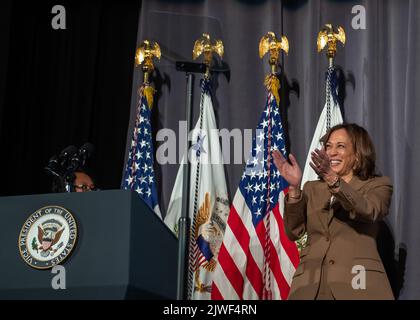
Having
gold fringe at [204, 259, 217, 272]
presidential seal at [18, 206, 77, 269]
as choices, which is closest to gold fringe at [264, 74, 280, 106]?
gold fringe at [204, 259, 217, 272]

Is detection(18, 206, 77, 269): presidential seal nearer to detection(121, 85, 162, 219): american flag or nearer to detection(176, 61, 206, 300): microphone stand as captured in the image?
detection(176, 61, 206, 300): microphone stand

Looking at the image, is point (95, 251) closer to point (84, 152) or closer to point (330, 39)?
point (84, 152)

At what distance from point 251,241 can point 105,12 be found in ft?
7.26

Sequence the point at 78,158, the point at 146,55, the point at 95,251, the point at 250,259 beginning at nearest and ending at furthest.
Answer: the point at 95,251, the point at 78,158, the point at 250,259, the point at 146,55

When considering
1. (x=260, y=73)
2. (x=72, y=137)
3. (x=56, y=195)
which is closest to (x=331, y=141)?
(x=56, y=195)

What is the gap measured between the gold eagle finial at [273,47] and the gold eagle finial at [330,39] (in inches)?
9.7

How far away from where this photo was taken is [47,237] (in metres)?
3.17

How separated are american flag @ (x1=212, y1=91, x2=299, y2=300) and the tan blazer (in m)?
1.28

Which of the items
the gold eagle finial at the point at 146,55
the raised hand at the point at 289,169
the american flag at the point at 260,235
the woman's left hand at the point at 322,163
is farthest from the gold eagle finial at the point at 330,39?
the woman's left hand at the point at 322,163

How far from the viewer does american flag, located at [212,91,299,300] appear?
499cm

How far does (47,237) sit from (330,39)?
2764mm

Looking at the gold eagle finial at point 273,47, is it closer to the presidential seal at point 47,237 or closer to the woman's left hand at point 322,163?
the woman's left hand at point 322,163

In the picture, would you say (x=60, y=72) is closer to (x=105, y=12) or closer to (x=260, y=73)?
(x=105, y=12)

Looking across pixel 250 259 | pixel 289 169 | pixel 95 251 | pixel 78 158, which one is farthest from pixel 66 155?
pixel 250 259
